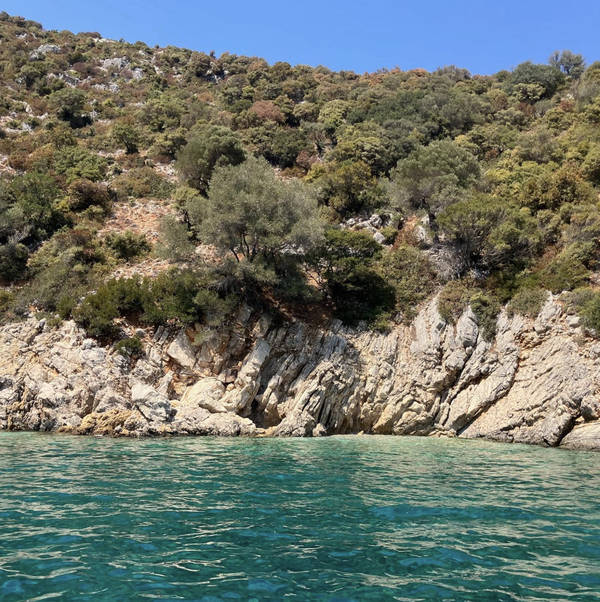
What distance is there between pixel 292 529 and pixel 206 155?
116 ft

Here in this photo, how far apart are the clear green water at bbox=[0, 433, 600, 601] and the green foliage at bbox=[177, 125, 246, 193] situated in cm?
2883

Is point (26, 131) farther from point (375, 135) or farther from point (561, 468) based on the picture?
point (561, 468)

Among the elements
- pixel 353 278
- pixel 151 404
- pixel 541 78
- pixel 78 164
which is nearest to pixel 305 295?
pixel 353 278

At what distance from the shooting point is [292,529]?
8039 millimetres

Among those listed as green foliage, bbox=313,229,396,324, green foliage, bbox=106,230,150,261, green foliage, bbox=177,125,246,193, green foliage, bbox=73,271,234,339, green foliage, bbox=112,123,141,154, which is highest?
green foliage, bbox=112,123,141,154

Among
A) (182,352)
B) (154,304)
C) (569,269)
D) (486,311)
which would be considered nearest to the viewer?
(182,352)

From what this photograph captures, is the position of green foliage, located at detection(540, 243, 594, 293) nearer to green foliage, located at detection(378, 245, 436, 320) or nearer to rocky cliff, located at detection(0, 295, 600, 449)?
rocky cliff, located at detection(0, 295, 600, 449)

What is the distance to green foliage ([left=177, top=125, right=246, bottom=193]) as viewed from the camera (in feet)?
127

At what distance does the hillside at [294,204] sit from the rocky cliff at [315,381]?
1.19m

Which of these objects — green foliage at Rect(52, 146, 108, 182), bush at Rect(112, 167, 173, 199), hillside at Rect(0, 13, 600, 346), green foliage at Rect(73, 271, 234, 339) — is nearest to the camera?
green foliage at Rect(73, 271, 234, 339)

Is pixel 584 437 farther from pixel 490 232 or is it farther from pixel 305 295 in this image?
pixel 305 295

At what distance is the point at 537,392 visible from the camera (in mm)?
22031

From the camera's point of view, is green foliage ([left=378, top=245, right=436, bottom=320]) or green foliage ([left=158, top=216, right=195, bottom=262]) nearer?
green foliage ([left=158, top=216, right=195, bottom=262])

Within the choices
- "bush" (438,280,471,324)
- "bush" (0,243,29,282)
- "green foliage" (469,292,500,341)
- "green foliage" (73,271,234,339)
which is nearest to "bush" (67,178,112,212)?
"bush" (0,243,29,282)
